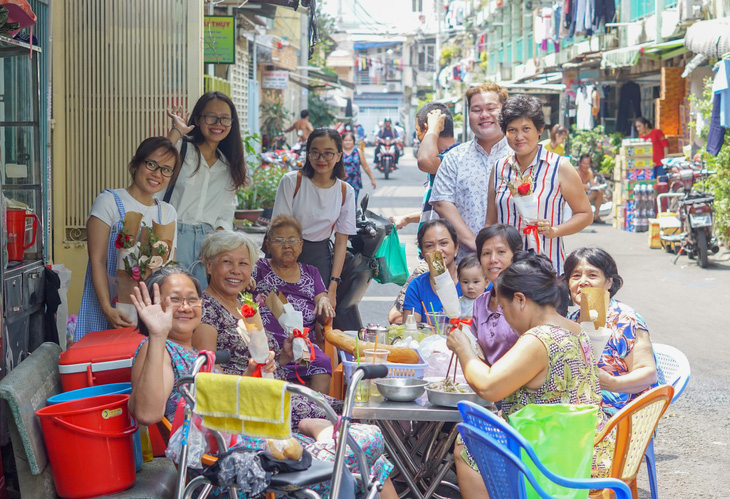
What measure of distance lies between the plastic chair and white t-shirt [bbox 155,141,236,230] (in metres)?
3.06

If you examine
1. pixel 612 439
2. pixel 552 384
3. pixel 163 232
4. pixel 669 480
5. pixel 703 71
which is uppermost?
pixel 703 71

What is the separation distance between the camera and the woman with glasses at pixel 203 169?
563 cm

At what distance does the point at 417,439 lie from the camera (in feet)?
15.5

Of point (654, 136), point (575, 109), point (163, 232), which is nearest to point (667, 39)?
point (654, 136)

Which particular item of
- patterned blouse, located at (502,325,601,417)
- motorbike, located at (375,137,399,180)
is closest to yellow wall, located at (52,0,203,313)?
patterned blouse, located at (502,325,601,417)

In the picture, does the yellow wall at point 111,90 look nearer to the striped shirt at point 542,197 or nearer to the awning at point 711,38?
the striped shirt at point 542,197

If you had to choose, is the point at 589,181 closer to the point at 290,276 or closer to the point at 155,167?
the point at 290,276

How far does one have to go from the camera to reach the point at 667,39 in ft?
59.5

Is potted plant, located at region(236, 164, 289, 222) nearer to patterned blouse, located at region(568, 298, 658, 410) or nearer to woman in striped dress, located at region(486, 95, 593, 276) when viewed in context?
woman in striped dress, located at region(486, 95, 593, 276)

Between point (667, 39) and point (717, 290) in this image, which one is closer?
point (717, 290)

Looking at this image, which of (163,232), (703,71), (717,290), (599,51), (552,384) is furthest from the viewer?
(599,51)

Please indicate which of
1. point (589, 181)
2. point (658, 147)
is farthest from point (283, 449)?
point (589, 181)

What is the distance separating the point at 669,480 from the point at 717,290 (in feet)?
20.7

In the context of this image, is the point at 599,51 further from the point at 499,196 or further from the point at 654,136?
the point at 499,196
